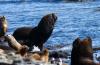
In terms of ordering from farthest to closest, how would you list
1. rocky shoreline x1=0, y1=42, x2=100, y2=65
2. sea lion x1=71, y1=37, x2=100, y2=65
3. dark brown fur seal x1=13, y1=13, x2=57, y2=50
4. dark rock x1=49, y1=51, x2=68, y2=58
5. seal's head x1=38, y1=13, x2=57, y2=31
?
seal's head x1=38, y1=13, x2=57, y2=31, dark brown fur seal x1=13, y1=13, x2=57, y2=50, dark rock x1=49, y1=51, x2=68, y2=58, sea lion x1=71, y1=37, x2=100, y2=65, rocky shoreline x1=0, y1=42, x2=100, y2=65

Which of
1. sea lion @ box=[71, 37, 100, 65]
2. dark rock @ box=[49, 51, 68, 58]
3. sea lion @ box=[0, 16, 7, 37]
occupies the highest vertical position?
sea lion @ box=[0, 16, 7, 37]

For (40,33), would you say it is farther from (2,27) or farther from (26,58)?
(26,58)

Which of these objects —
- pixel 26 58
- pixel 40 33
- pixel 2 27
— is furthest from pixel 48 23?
pixel 26 58

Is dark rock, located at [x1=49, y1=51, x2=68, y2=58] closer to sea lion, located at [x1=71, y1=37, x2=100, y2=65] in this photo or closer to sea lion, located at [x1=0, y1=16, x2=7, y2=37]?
sea lion, located at [x1=0, y1=16, x2=7, y2=37]

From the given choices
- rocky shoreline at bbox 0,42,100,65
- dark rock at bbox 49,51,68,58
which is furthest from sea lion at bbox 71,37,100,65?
dark rock at bbox 49,51,68,58

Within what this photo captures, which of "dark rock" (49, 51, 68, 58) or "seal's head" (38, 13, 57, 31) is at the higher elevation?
"seal's head" (38, 13, 57, 31)

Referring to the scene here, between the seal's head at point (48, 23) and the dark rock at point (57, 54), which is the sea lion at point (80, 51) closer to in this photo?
the dark rock at point (57, 54)

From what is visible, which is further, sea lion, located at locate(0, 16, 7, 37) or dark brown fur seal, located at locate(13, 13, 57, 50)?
sea lion, located at locate(0, 16, 7, 37)

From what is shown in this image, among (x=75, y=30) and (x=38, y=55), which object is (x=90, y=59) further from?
(x=75, y=30)

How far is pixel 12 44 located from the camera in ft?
64.8

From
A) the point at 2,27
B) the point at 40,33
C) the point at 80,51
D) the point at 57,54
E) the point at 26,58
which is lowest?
the point at 57,54

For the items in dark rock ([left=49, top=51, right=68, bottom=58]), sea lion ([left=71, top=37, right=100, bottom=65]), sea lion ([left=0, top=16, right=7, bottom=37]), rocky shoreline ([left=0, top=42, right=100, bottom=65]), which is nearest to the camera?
rocky shoreline ([left=0, top=42, right=100, bottom=65])

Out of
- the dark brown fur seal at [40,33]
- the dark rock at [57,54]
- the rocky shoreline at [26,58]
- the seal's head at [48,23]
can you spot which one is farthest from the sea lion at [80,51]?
the seal's head at [48,23]

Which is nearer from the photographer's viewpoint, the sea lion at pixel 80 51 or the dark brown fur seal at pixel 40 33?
the sea lion at pixel 80 51
